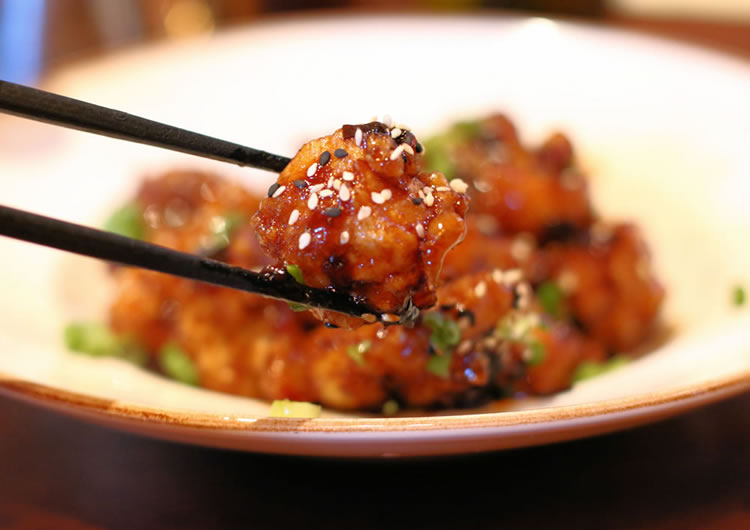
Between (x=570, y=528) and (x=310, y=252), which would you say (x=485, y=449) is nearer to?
(x=570, y=528)

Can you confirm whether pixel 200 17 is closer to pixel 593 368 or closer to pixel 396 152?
pixel 593 368

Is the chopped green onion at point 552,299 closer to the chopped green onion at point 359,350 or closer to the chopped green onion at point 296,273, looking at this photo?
the chopped green onion at point 359,350

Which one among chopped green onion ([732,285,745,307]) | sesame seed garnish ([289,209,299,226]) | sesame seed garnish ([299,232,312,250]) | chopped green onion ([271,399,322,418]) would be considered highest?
sesame seed garnish ([289,209,299,226])

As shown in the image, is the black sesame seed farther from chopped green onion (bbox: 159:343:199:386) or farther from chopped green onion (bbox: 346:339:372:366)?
chopped green onion (bbox: 159:343:199:386)

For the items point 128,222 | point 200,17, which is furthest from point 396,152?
point 200,17

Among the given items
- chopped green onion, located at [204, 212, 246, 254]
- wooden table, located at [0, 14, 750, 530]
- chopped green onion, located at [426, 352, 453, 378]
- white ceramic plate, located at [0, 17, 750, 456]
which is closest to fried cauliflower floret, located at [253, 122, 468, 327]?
white ceramic plate, located at [0, 17, 750, 456]

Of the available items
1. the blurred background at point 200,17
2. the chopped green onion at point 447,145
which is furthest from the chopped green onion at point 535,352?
the blurred background at point 200,17
